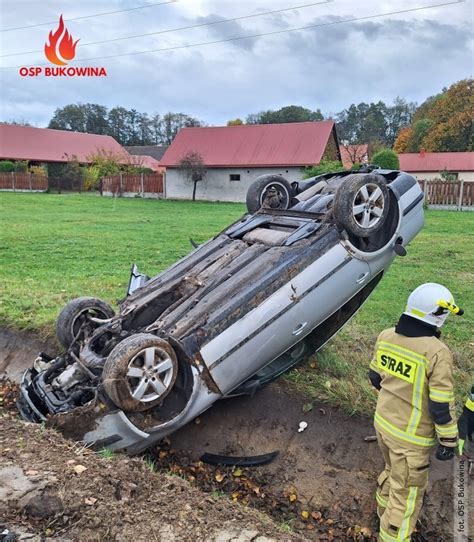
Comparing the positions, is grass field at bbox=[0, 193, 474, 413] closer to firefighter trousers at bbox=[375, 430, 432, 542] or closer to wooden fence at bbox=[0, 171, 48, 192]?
firefighter trousers at bbox=[375, 430, 432, 542]

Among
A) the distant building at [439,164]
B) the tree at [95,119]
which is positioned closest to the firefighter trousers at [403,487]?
the distant building at [439,164]

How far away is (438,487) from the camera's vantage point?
3703 millimetres

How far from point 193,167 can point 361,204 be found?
27.9m

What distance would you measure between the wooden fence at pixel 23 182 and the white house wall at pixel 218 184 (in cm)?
878

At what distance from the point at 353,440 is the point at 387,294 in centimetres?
345

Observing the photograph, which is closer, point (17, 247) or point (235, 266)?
point (235, 266)

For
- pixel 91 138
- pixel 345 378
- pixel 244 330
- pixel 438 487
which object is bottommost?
pixel 438 487

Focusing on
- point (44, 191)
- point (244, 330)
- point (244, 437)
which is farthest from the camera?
point (44, 191)

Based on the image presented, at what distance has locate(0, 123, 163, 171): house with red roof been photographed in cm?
4028

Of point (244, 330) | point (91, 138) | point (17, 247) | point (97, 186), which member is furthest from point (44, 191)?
point (244, 330)

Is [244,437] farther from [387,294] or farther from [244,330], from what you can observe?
[387,294]

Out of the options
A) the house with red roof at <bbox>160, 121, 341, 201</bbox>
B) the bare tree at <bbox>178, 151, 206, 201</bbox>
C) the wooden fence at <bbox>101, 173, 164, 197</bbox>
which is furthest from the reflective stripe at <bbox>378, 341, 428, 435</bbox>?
the wooden fence at <bbox>101, 173, 164, 197</bbox>

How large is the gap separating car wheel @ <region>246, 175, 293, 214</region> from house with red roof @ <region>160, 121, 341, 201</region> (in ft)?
82.7

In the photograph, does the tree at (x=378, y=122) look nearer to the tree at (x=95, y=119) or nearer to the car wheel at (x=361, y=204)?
the tree at (x=95, y=119)
